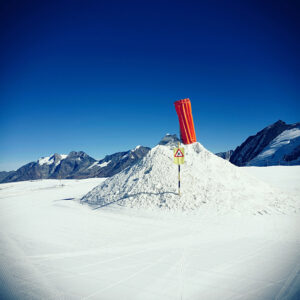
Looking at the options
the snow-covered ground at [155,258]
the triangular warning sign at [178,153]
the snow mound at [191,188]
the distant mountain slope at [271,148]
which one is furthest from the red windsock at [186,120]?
the distant mountain slope at [271,148]

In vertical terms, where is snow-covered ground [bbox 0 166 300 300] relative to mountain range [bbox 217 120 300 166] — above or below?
below

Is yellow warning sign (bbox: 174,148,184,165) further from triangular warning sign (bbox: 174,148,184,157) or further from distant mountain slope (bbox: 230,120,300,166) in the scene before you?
distant mountain slope (bbox: 230,120,300,166)

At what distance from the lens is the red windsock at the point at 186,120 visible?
59.3ft

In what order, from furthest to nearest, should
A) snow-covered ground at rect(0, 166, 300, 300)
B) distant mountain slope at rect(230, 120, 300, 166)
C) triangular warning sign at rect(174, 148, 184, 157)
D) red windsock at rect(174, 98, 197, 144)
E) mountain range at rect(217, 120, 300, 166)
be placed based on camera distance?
distant mountain slope at rect(230, 120, 300, 166), mountain range at rect(217, 120, 300, 166), red windsock at rect(174, 98, 197, 144), triangular warning sign at rect(174, 148, 184, 157), snow-covered ground at rect(0, 166, 300, 300)

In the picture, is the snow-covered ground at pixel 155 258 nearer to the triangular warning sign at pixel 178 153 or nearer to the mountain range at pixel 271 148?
the triangular warning sign at pixel 178 153

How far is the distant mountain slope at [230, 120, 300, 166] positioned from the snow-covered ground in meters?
87.9

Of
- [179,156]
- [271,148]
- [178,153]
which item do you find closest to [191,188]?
[179,156]

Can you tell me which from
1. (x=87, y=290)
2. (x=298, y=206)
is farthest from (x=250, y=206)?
(x=87, y=290)

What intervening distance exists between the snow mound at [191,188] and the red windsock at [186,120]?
1200 mm

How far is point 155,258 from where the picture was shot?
6.41 metres

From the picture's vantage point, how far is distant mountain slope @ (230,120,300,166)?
101250 millimetres

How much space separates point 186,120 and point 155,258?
46.1 feet

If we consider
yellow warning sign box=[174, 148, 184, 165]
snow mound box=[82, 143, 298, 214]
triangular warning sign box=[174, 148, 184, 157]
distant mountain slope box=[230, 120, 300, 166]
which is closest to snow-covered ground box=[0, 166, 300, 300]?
snow mound box=[82, 143, 298, 214]

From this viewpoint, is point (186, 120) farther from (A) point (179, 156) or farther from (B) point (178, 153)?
(A) point (179, 156)
